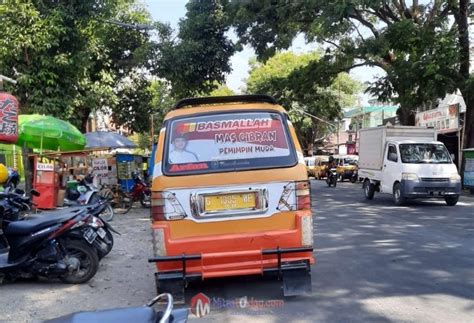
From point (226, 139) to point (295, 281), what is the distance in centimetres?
166

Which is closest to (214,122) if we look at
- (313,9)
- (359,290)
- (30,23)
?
(359,290)

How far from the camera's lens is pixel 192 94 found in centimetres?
2123

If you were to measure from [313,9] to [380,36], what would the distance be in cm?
262

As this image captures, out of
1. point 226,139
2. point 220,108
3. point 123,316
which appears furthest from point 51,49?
point 123,316

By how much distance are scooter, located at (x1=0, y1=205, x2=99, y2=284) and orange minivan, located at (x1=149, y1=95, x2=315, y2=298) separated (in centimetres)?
156

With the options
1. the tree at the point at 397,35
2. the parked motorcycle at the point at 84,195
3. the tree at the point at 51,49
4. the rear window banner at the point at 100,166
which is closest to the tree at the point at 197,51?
the tree at the point at 397,35

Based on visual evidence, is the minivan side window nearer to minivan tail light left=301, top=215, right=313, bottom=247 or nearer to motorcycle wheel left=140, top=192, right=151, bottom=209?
motorcycle wheel left=140, top=192, right=151, bottom=209

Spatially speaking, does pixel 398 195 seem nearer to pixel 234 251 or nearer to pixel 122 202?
pixel 122 202

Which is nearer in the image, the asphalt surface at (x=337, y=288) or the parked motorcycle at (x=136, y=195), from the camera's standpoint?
the asphalt surface at (x=337, y=288)

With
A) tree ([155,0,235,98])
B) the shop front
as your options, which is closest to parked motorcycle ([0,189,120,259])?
tree ([155,0,235,98])

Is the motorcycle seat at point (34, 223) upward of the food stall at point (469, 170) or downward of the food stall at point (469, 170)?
downward

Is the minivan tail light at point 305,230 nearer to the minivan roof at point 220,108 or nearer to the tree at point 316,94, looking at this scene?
the minivan roof at point 220,108

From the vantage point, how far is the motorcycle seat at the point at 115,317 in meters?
2.33

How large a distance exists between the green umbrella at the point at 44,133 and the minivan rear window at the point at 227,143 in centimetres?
794
